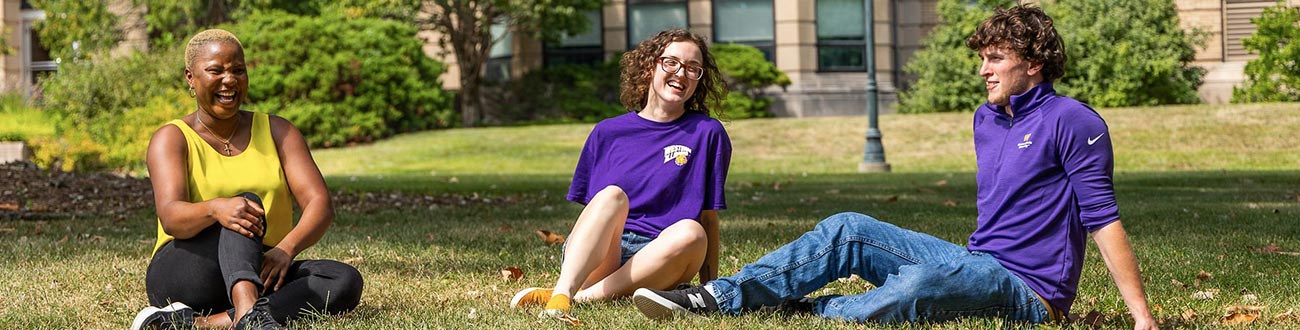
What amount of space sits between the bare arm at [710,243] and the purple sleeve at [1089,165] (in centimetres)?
154

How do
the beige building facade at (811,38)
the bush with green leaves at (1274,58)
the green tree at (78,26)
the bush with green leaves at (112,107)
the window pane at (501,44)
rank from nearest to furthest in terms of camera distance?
1. the bush with green leaves at (112,107)
2. the bush with green leaves at (1274,58)
3. the green tree at (78,26)
4. the beige building facade at (811,38)
5. the window pane at (501,44)

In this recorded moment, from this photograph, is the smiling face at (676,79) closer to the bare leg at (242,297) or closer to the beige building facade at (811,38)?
the bare leg at (242,297)

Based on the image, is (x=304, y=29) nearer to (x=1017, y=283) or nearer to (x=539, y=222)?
(x=539, y=222)

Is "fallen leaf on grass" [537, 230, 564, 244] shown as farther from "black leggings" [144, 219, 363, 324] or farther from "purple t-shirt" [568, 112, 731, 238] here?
"black leggings" [144, 219, 363, 324]

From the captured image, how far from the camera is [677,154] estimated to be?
17.9 feet

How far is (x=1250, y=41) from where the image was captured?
2684 cm

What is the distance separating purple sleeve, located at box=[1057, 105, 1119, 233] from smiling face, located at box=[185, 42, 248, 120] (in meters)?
2.69

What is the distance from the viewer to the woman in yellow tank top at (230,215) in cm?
472

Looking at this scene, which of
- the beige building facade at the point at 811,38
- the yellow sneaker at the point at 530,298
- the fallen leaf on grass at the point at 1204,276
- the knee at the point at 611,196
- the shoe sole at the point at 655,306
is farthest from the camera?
the beige building facade at the point at 811,38

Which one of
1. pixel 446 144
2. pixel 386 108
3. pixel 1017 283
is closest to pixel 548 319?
pixel 1017 283

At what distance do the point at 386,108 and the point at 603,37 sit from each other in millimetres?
6954

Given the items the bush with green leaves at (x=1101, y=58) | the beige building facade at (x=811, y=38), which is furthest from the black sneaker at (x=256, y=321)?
the beige building facade at (x=811, y=38)

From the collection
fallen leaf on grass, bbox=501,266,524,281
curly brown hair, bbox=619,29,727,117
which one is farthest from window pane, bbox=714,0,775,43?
curly brown hair, bbox=619,29,727,117

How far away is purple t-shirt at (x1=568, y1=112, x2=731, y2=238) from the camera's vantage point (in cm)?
545
